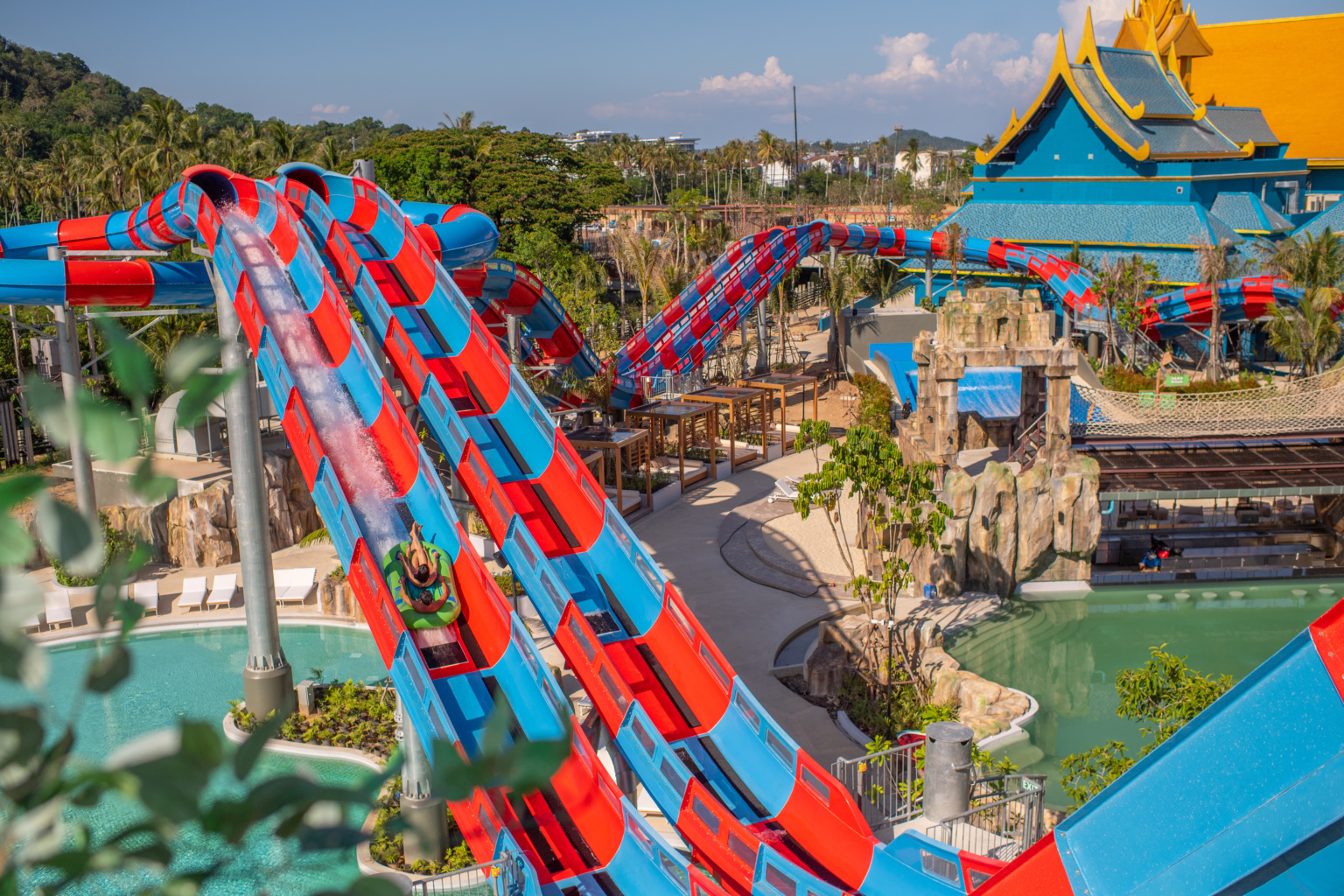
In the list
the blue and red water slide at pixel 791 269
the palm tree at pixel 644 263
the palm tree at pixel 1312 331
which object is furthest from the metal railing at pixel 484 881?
the palm tree at pixel 644 263

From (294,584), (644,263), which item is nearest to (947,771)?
(294,584)

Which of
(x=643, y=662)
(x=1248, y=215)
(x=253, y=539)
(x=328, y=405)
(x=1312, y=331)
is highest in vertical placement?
(x=1248, y=215)

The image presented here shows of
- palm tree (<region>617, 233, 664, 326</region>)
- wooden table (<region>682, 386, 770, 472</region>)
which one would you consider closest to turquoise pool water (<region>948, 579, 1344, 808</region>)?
wooden table (<region>682, 386, 770, 472</region>)

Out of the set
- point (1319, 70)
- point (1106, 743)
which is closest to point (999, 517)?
point (1106, 743)

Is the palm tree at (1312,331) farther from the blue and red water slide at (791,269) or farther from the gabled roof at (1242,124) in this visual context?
the gabled roof at (1242,124)

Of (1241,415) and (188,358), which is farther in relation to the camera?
(1241,415)

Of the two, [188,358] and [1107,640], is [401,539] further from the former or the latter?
[1107,640]

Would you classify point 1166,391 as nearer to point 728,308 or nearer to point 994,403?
point 994,403
